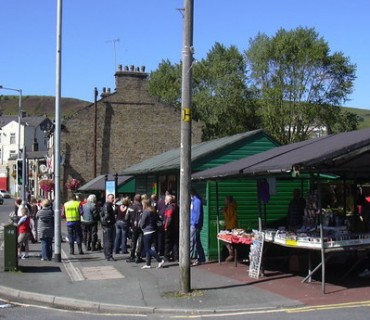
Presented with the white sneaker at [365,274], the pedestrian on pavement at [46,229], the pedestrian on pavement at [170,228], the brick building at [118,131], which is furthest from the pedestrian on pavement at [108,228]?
the brick building at [118,131]

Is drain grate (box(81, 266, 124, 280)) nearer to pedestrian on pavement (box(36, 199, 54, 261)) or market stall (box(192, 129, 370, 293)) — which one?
pedestrian on pavement (box(36, 199, 54, 261))

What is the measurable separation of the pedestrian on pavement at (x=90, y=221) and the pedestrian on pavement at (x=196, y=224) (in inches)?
153

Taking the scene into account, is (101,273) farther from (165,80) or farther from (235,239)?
(165,80)

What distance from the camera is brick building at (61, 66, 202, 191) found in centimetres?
3753

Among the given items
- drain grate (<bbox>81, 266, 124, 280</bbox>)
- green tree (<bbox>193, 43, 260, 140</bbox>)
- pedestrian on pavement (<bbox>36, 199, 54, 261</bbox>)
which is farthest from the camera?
green tree (<bbox>193, 43, 260, 140</bbox>)

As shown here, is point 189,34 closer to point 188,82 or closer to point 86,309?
point 188,82

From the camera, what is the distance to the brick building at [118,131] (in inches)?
1478

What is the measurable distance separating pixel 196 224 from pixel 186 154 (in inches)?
153

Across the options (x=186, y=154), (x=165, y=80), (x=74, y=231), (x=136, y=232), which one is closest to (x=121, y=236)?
(x=74, y=231)

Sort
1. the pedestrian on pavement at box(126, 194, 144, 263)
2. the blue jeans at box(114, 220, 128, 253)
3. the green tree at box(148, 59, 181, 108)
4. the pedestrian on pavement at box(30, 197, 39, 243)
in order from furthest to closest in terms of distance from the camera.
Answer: the green tree at box(148, 59, 181, 108) → the pedestrian on pavement at box(30, 197, 39, 243) → the blue jeans at box(114, 220, 128, 253) → the pedestrian on pavement at box(126, 194, 144, 263)

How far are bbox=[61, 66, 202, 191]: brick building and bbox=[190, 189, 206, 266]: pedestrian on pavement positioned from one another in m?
24.2

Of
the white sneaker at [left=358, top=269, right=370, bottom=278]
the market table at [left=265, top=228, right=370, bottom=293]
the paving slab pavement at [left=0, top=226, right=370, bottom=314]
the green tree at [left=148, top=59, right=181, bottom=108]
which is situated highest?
the green tree at [left=148, top=59, right=181, bottom=108]

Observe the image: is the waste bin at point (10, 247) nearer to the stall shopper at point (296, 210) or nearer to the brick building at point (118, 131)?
the stall shopper at point (296, 210)

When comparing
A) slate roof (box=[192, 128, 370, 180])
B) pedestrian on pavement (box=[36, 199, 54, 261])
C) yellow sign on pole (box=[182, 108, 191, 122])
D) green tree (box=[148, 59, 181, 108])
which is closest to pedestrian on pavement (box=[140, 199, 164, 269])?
slate roof (box=[192, 128, 370, 180])
